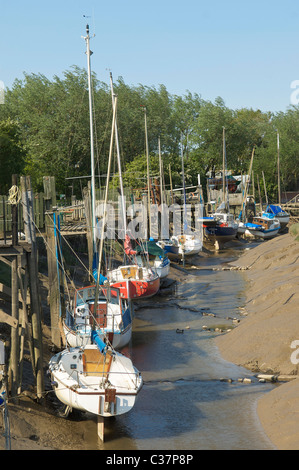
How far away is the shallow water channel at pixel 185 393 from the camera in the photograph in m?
14.0

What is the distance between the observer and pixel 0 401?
1272 cm

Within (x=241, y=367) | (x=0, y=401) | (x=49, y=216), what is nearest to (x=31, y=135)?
(x=49, y=216)

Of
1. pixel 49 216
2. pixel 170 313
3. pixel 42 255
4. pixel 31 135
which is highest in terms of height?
pixel 31 135

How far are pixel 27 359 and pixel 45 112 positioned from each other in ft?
157

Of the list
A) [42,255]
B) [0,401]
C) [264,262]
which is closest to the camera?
[0,401]

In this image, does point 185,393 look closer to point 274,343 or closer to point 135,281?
point 274,343

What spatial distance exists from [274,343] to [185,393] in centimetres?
373

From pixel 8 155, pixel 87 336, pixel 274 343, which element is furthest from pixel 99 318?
pixel 8 155

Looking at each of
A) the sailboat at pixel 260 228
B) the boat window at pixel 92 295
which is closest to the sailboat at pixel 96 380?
the boat window at pixel 92 295

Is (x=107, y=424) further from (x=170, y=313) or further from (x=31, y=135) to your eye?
(x=31, y=135)

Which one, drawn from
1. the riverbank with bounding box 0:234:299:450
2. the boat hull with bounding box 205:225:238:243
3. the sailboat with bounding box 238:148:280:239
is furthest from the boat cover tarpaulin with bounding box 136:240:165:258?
the sailboat with bounding box 238:148:280:239

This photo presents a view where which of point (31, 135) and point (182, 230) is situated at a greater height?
point (31, 135)

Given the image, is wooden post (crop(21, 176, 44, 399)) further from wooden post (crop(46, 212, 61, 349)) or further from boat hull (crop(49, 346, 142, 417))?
wooden post (crop(46, 212, 61, 349))

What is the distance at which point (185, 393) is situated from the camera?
17.1 meters
